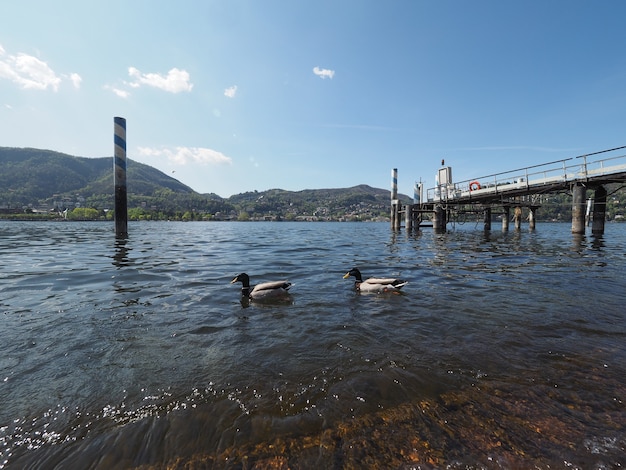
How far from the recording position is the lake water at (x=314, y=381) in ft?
9.59

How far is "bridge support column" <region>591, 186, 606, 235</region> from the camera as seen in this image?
25047mm

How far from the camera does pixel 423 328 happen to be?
616 cm

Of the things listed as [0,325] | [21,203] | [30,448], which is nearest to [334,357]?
[30,448]

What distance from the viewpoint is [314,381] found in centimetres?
419

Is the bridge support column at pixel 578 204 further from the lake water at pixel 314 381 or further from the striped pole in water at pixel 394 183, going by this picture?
the striped pole in water at pixel 394 183

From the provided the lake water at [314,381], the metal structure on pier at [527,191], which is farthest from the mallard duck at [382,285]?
the metal structure on pier at [527,191]

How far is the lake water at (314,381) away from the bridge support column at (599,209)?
77.3 feet

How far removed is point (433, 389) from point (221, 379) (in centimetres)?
304

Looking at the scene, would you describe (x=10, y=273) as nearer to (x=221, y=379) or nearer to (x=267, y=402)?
(x=221, y=379)

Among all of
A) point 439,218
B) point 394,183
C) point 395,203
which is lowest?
point 439,218

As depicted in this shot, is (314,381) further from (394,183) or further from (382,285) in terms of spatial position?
(394,183)

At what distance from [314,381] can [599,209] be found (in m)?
35.1

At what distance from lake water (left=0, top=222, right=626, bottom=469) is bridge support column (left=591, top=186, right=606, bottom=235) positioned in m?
23.6

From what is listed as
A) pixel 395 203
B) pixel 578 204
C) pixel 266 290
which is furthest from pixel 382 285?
pixel 395 203
